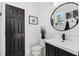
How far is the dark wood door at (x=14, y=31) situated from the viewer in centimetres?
229

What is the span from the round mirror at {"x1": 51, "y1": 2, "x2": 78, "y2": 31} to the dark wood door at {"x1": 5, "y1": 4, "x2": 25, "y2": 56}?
107 centimetres

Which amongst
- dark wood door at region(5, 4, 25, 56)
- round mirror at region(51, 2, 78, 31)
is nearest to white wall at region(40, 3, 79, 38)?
round mirror at region(51, 2, 78, 31)

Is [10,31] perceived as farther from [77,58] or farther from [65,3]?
[77,58]

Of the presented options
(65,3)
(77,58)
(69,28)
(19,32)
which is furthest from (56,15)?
(77,58)

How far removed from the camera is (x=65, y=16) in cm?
196

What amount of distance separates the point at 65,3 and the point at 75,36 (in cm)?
84

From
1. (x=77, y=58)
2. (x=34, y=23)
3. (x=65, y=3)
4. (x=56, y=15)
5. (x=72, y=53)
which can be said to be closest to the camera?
(x=77, y=58)

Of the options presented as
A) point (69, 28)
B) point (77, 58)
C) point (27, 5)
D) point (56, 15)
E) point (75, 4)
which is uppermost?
point (27, 5)

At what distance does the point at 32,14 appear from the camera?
2990 millimetres

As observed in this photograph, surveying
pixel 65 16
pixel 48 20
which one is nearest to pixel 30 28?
pixel 48 20

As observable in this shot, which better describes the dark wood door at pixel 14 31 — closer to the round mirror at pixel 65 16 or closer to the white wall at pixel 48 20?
Answer: the white wall at pixel 48 20

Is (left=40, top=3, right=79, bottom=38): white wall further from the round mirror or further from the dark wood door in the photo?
the dark wood door

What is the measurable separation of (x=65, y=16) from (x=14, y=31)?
5.04 ft

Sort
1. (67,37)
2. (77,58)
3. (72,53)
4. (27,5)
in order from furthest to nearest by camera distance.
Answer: (27,5) < (67,37) < (72,53) < (77,58)
